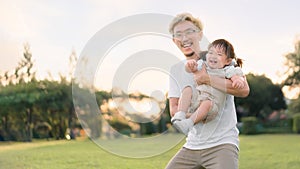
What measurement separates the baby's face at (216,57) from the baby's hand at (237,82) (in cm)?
10

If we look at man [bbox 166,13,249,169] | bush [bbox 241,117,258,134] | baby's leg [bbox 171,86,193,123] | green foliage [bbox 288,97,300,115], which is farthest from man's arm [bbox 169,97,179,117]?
green foliage [bbox 288,97,300,115]

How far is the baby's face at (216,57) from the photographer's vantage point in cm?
247

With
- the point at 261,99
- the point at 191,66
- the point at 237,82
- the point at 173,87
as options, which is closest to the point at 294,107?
the point at 261,99

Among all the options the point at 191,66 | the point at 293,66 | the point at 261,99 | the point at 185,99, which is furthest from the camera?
the point at 293,66

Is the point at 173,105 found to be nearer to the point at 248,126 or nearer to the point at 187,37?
the point at 187,37

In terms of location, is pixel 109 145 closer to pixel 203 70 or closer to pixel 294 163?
pixel 203 70

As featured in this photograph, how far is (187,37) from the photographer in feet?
8.48

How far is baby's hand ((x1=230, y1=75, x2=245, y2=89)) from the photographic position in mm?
2420

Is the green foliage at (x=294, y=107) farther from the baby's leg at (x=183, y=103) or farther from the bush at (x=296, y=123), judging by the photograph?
the baby's leg at (x=183, y=103)

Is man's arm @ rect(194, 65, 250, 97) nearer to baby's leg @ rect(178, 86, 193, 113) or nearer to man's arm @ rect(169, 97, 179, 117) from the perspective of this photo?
baby's leg @ rect(178, 86, 193, 113)

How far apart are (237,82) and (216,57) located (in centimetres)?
17

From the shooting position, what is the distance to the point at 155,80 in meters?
2.82

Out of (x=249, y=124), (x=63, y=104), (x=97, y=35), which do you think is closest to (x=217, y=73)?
(x=97, y=35)

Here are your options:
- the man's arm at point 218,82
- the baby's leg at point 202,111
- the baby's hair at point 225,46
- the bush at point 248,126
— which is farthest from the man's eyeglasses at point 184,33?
the bush at point 248,126
